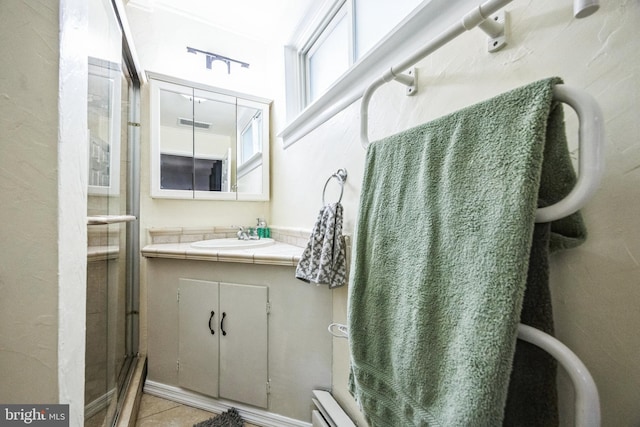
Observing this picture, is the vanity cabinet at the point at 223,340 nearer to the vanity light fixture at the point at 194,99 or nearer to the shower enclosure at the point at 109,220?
the shower enclosure at the point at 109,220

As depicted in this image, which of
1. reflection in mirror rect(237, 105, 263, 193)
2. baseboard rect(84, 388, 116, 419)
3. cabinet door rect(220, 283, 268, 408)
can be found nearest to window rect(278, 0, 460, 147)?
reflection in mirror rect(237, 105, 263, 193)

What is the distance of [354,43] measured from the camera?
3.88 ft

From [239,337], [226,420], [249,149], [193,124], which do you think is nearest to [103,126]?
[193,124]

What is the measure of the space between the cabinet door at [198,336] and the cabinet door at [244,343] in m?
0.05

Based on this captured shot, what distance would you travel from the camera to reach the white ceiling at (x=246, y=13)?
5.43 feet

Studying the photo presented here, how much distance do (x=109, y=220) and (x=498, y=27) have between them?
133cm

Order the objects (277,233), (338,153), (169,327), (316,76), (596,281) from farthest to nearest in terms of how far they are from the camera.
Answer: (277,233) < (316,76) < (169,327) < (338,153) < (596,281)

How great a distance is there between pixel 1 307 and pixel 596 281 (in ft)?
3.37

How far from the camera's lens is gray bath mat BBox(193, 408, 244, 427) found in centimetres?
118

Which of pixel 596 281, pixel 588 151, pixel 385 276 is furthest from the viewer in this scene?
pixel 385 276

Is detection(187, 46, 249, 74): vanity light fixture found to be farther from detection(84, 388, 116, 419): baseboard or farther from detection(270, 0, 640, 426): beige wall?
detection(84, 388, 116, 419): baseboard

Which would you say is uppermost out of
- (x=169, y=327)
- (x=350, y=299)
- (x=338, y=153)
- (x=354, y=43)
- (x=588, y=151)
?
(x=354, y=43)

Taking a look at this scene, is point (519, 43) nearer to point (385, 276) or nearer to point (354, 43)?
point (385, 276)

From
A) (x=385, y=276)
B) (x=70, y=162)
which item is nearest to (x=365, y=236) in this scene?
(x=385, y=276)
